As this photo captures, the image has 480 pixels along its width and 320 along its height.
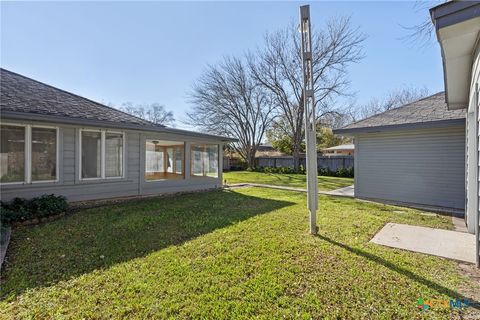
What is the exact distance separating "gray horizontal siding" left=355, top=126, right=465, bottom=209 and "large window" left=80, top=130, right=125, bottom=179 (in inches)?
323

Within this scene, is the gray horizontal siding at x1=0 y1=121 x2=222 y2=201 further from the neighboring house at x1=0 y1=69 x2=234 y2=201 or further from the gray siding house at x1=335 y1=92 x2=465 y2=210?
the gray siding house at x1=335 y1=92 x2=465 y2=210

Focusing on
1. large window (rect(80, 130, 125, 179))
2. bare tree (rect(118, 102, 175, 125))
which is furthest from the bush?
bare tree (rect(118, 102, 175, 125))

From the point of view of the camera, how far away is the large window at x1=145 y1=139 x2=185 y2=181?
8816 millimetres

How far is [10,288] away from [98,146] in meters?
5.25

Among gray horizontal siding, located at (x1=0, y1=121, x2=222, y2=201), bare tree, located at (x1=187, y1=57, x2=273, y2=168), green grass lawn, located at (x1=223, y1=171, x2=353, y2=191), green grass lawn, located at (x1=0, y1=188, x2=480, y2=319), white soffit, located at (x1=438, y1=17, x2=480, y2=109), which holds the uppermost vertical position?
bare tree, located at (x1=187, y1=57, x2=273, y2=168)

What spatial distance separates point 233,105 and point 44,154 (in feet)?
60.4

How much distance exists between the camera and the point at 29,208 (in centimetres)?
516

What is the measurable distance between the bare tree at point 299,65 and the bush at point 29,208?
16.4 metres

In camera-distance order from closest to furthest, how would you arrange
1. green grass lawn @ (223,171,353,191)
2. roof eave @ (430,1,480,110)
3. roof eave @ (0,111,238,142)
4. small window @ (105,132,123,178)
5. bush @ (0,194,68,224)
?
roof eave @ (430,1,480,110)
bush @ (0,194,68,224)
roof eave @ (0,111,238,142)
small window @ (105,132,123,178)
green grass lawn @ (223,171,353,191)

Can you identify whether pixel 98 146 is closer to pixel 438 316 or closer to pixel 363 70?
pixel 438 316

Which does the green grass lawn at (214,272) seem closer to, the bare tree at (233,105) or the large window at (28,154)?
the large window at (28,154)

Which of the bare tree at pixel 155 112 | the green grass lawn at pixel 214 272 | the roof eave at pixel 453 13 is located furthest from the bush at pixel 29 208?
the bare tree at pixel 155 112

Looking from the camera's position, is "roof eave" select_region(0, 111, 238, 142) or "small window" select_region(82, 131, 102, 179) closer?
"roof eave" select_region(0, 111, 238, 142)

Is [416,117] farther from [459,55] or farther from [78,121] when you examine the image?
[78,121]
